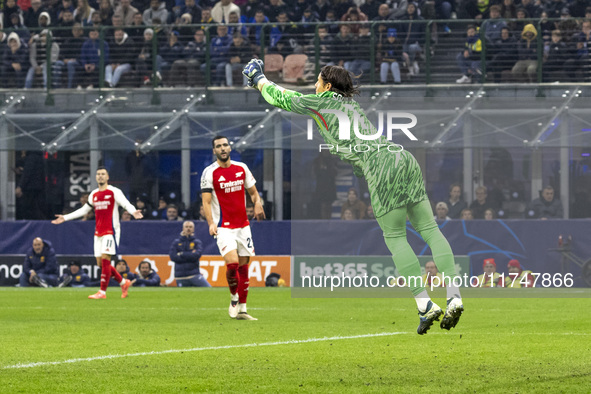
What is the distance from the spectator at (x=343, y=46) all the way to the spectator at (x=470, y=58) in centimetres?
244

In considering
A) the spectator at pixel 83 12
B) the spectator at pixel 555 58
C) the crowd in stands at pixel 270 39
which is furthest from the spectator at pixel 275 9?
the spectator at pixel 555 58

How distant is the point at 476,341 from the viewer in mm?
10953

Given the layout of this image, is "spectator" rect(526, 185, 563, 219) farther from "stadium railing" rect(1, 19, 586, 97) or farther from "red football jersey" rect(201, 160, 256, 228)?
"red football jersey" rect(201, 160, 256, 228)

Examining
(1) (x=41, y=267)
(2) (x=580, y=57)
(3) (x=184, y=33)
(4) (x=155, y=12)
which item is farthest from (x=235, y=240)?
(4) (x=155, y=12)

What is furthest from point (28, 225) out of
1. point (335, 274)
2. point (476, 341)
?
point (476, 341)

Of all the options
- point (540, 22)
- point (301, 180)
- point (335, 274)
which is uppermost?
point (540, 22)

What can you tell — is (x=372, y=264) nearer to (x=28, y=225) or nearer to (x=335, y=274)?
(x=335, y=274)

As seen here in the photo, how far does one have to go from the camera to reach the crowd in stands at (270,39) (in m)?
24.9

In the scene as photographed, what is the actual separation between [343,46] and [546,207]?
6.12 metres

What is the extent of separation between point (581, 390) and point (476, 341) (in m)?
3.71

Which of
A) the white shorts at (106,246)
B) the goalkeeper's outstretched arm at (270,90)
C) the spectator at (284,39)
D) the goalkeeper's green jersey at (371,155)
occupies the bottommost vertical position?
the white shorts at (106,246)

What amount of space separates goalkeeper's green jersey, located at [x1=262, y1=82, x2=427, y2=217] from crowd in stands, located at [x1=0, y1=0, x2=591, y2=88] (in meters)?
16.1

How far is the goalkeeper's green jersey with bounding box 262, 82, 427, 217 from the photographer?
8.62 metres

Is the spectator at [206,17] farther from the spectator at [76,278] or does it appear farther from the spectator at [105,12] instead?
the spectator at [76,278]
